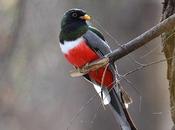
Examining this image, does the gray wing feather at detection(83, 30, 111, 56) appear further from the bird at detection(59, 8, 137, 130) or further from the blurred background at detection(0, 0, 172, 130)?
the blurred background at detection(0, 0, 172, 130)

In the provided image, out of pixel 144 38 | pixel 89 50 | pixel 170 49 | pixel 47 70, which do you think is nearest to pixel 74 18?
pixel 89 50

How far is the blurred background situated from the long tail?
293 cm

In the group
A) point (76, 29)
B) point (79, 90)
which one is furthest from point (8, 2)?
point (76, 29)

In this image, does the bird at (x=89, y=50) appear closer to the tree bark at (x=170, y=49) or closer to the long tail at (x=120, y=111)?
the long tail at (x=120, y=111)

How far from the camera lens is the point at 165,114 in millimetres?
8266

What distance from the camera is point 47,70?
346 inches

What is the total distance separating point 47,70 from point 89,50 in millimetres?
3704

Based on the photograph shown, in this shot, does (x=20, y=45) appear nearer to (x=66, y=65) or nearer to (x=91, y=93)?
(x=66, y=65)

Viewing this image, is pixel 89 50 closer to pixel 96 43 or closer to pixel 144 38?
pixel 96 43

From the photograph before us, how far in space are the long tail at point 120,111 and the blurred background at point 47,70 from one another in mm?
2934

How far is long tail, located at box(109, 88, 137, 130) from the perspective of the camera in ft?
15.4

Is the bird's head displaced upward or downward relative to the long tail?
upward

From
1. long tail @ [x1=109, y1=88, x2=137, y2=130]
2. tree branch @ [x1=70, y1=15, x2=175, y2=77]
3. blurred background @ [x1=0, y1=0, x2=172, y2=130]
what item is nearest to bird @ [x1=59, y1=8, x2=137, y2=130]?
long tail @ [x1=109, y1=88, x2=137, y2=130]

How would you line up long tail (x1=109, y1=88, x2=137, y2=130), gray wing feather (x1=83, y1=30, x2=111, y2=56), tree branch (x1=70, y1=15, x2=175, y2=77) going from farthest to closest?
gray wing feather (x1=83, y1=30, x2=111, y2=56), long tail (x1=109, y1=88, x2=137, y2=130), tree branch (x1=70, y1=15, x2=175, y2=77)
